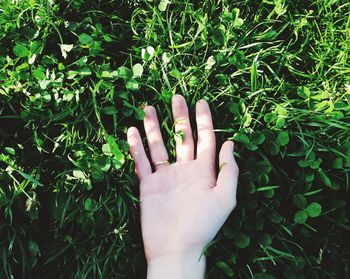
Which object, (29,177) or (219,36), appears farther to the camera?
(219,36)

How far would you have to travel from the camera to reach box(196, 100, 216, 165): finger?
2.12 meters

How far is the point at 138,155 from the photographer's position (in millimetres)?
2113

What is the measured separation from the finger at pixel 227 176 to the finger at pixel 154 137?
284 mm

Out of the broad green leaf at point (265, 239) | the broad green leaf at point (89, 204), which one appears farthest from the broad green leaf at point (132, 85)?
the broad green leaf at point (265, 239)

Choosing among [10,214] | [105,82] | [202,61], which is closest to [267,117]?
[202,61]

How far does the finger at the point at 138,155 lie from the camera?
6.92ft

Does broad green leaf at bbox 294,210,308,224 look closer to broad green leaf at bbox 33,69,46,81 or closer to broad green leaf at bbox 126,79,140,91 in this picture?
broad green leaf at bbox 126,79,140,91

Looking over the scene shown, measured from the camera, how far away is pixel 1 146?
209 centimetres

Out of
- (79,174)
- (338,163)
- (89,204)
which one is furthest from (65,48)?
(338,163)

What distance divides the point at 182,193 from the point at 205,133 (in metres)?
0.31

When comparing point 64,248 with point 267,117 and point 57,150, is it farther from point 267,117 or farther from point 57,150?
point 267,117

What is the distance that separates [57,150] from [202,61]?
873 millimetres

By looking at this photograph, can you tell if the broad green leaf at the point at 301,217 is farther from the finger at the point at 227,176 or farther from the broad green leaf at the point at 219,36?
the broad green leaf at the point at 219,36

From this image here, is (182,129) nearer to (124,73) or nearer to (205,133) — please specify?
(205,133)
